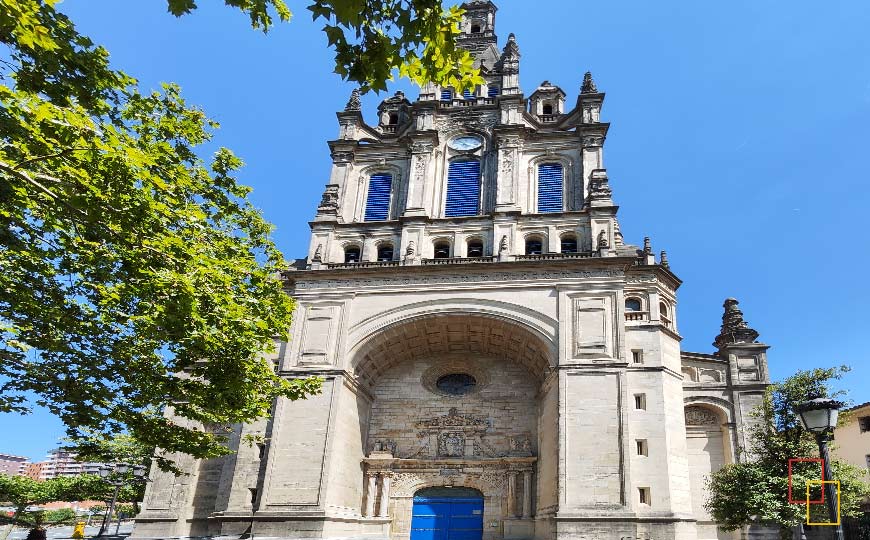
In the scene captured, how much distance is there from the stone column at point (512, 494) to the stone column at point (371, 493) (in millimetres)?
5849

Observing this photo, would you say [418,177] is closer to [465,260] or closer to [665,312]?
[465,260]

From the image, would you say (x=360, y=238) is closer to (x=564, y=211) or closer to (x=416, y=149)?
(x=416, y=149)

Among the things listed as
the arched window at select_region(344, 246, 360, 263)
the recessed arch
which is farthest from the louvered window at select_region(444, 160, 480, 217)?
the recessed arch

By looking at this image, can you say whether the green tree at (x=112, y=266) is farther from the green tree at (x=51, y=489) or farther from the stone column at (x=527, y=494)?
the green tree at (x=51, y=489)

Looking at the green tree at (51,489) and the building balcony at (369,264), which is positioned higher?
the building balcony at (369,264)

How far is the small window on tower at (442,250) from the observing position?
91.9ft

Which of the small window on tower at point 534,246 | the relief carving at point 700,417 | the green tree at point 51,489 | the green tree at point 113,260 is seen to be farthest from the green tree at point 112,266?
the green tree at point 51,489

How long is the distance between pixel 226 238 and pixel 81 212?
4.66 meters

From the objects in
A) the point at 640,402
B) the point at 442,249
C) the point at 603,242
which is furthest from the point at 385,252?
the point at 640,402

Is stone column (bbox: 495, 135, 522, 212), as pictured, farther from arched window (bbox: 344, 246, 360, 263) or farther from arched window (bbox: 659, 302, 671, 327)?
arched window (bbox: 659, 302, 671, 327)

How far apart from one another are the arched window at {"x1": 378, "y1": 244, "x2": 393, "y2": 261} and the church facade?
0.07 metres

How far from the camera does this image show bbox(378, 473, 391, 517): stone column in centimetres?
2533

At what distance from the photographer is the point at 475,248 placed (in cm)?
2808

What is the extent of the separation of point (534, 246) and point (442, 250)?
4.38 meters
